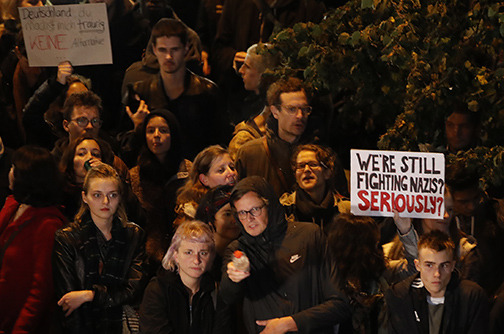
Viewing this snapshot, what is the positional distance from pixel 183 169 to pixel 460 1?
2.47 meters

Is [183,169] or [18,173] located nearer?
[18,173]

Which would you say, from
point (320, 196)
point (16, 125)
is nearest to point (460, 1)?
point (320, 196)

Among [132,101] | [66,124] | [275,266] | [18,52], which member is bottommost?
[275,266]

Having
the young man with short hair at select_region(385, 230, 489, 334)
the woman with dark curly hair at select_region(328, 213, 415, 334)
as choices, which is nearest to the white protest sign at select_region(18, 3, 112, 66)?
the woman with dark curly hair at select_region(328, 213, 415, 334)

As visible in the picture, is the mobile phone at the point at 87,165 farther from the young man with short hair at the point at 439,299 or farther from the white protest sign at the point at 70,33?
the young man with short hair at the point at 439,299

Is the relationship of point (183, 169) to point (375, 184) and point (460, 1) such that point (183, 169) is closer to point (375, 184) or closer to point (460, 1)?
point (375, 184)

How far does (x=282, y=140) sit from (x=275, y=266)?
1.80 meters

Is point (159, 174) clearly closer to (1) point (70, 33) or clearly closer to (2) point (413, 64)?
(1) point (70, 33)

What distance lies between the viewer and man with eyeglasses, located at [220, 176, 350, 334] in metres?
6.22

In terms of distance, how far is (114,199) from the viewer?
676 centimetres

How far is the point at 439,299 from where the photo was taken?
6.25 metres

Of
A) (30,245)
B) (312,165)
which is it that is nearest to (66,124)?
(30,245)

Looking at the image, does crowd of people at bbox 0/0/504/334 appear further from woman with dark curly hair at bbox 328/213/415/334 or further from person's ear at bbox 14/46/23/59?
person's ear at bbox 14/46/23/59

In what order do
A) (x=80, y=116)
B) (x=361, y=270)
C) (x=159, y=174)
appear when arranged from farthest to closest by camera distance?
1. (x=80, y=116)
2. (x=159, y=174)
3. (x=361, y=270)
